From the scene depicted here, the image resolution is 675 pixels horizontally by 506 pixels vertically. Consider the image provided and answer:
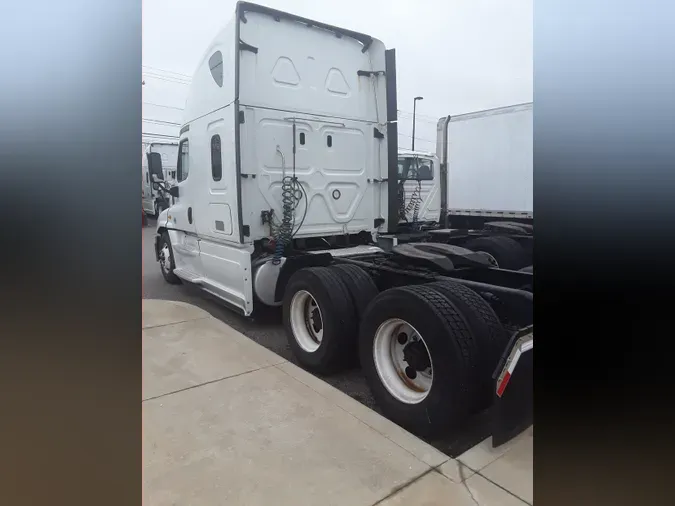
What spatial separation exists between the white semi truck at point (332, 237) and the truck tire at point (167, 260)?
0.90ft

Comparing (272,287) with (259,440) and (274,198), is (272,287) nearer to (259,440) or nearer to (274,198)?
(274,198)

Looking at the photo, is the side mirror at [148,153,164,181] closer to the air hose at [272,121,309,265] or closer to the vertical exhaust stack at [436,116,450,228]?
the air hose at [272,121,309,265]

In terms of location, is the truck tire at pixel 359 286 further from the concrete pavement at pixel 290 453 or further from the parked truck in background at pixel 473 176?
the parked truck in background at pixel 473 176

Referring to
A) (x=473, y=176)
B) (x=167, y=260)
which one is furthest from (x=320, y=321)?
(x=473, y=176)

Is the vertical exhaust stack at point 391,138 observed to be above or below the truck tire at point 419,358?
above

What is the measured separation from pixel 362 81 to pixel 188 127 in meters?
2.37

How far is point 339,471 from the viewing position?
2.50 meters

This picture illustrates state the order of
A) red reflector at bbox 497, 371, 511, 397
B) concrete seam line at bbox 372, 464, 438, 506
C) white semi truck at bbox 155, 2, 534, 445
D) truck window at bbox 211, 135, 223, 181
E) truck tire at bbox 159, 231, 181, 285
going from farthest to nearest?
1. truck tire at bbox 159, 231, 181, 285
2. truck window at bbox 211, 135, 223, 181
3. white semi truck at bbox 155, 2, 534, 445
4. red reflector at bbox 497, 371, 511, 397
5. concrete seam line at bbox 372, 464, 438, 506

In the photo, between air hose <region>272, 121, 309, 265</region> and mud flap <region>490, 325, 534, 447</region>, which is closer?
mud flap <region>490, 325, 534, 447</region>

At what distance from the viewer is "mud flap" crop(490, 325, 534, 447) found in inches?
101

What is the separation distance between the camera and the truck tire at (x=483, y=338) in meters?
2.90

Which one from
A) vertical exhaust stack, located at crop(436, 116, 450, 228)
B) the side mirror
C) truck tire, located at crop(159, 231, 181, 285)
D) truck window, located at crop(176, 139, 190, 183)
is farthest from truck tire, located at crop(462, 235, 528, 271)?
vertical exhaust stack, located at crop(436, 116, 450, 228)

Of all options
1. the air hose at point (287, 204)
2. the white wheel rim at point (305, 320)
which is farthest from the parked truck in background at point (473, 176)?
the white wheel rim at point (305, 320)
